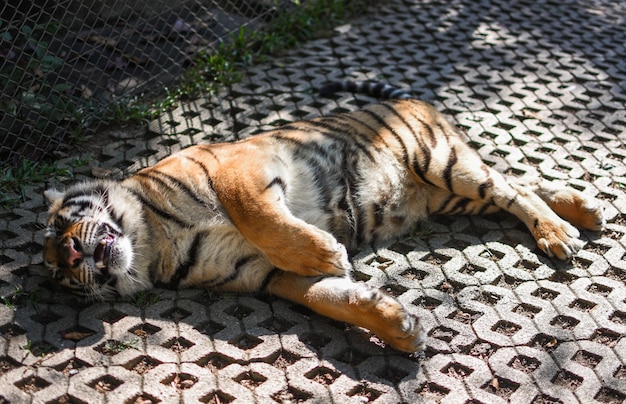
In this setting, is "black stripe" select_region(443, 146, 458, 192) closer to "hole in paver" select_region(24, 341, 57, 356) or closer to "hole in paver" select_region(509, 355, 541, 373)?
"hole in paver" select_region(509, 355, 541, 373)

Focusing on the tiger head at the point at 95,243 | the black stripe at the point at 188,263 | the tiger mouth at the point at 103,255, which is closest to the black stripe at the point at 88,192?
the tiger head at the point at 95,243

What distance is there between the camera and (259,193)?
2.62 metres

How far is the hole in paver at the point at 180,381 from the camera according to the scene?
7.41 feet

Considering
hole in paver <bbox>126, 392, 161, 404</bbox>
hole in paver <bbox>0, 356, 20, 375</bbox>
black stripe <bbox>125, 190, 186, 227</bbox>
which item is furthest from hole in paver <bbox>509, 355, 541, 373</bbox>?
hole in paver <bbox>0, 356, 20, 375</bbox>

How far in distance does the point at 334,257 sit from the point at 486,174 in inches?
37.9

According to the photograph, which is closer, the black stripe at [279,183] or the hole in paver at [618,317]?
the hole in paver at [618,317]

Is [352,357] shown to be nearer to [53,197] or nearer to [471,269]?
[471,269]

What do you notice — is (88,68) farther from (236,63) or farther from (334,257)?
(334,257)

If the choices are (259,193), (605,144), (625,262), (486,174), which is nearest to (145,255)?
(259,193)

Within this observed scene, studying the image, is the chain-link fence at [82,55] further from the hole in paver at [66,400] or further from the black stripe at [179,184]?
the hole in paver at [66,400]

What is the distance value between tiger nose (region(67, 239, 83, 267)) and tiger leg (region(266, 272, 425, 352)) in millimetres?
712

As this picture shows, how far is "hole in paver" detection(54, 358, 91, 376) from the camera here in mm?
2270

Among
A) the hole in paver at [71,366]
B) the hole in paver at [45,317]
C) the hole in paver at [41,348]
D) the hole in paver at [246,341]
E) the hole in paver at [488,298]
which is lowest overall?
the hole in paver at [45,317]

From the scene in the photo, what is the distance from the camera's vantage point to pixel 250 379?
230cm
